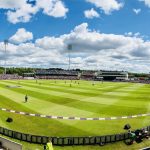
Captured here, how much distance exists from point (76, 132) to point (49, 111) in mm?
14384

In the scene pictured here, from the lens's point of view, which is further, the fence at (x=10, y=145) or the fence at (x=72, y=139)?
the fence at (x=72, y=139)

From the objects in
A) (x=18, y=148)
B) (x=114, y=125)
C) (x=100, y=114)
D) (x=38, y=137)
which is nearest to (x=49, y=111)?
(x=100, y=114)

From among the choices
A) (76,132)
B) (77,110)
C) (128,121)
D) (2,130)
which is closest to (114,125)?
(128,121)

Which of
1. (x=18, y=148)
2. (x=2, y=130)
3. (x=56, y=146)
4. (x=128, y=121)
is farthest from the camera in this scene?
(x=128, y=121)

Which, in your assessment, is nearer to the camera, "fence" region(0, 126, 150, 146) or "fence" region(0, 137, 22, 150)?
"fence" region(0, 137, 22, 150)

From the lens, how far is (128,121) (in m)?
44.1

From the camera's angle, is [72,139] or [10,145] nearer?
[10,145]

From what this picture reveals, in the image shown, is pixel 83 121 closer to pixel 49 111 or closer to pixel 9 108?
pixel 49 111

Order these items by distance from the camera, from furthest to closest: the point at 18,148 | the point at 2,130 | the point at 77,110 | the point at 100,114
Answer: the point at 77,110
the point at 100,114
the point at 2,130
the point at 18,148

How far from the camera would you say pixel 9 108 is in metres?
53.2

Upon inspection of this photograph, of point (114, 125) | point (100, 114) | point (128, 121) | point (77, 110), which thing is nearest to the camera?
point (114, 125)

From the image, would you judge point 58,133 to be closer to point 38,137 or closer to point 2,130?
point 38,137

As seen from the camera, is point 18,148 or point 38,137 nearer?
point 18,148

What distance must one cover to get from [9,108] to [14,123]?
Result: 11.9 metres
